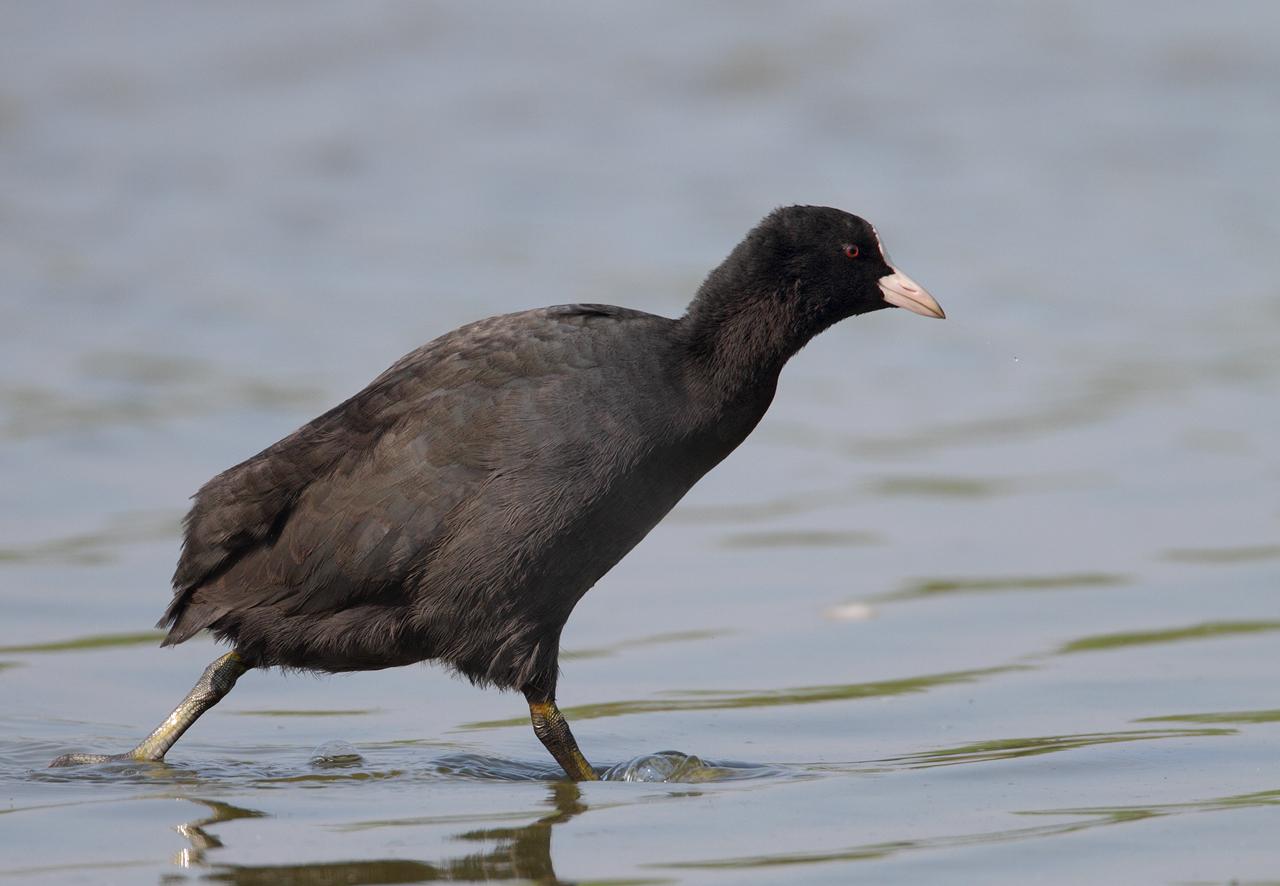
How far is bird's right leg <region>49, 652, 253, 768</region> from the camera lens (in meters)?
5.43

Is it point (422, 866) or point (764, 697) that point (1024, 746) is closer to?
point (764, 697)

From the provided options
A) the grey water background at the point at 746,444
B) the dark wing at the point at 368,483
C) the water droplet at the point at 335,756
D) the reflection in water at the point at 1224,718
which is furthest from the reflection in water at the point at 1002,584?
the water droplet at the point at 335,756

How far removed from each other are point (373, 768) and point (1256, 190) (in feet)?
41.3

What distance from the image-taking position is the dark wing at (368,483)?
5348 millimetres

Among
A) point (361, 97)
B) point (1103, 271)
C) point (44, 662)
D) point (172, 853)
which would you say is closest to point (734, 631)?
point (44, 662)

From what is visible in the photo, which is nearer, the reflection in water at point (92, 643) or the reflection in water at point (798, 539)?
the reflection in water at point (92, 643)

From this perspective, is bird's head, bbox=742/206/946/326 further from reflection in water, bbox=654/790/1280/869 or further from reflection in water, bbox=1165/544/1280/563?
reflection in water, bbox=1165/544/1280/563

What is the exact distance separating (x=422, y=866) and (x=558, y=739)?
1.10 meters

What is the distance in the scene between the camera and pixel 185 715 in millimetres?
5598

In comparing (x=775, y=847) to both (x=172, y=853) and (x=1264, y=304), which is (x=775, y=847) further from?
(x=1264, y=304)

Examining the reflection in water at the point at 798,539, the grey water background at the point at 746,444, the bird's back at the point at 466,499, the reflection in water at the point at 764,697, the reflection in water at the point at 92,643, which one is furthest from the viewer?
the reflection in water at the point at 798,539

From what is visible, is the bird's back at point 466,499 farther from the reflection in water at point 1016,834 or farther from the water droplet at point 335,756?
the reflection in water at point 1016,834

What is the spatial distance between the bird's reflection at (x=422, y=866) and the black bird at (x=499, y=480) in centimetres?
75

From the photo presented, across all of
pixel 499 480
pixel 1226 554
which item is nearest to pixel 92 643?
pixel 499 480
